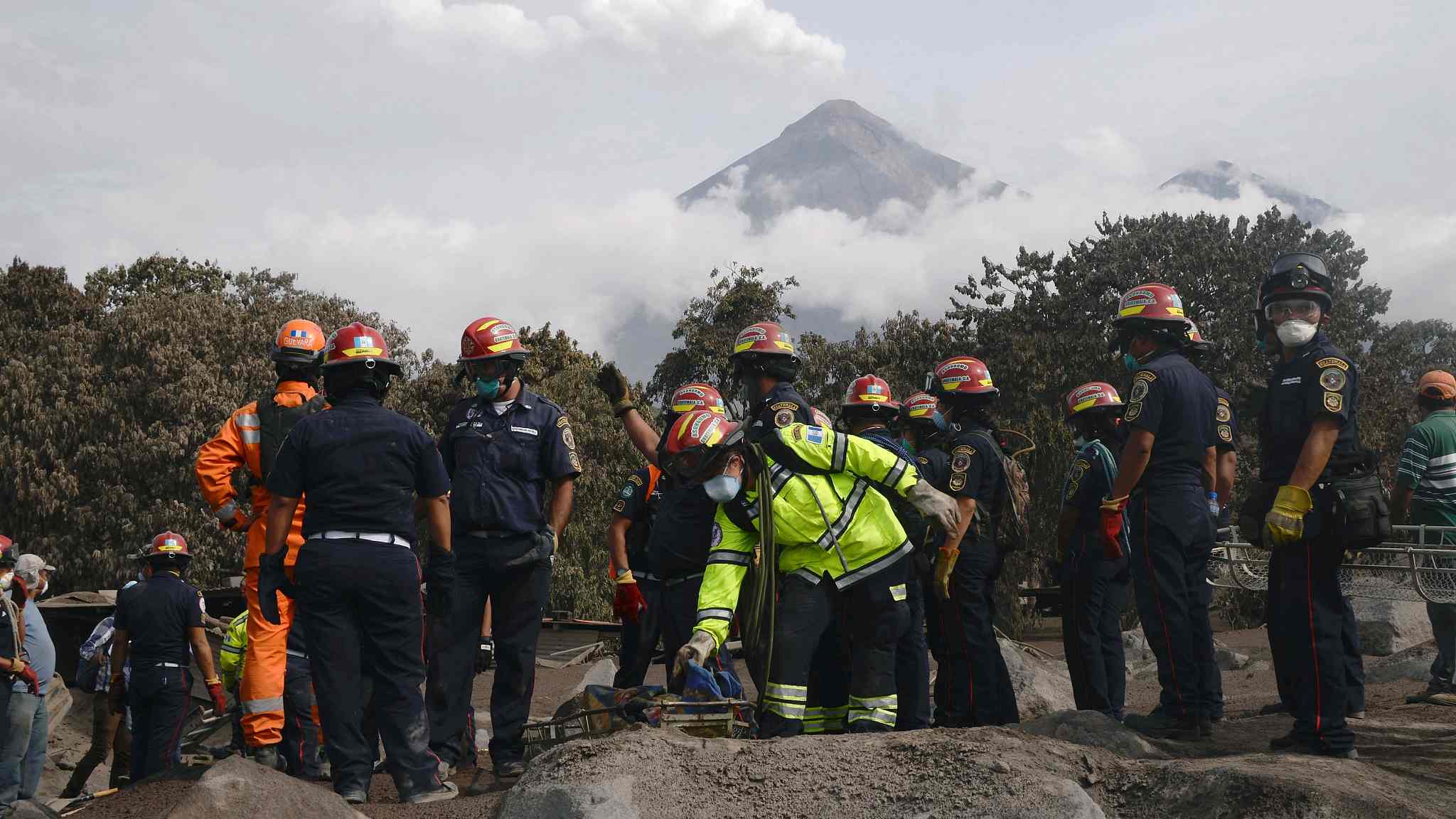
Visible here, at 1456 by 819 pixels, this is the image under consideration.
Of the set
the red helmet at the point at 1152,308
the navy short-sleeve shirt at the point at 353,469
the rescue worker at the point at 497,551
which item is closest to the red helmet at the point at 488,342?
the rescue worker at the point at 497,551

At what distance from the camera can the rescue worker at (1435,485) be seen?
318 inches

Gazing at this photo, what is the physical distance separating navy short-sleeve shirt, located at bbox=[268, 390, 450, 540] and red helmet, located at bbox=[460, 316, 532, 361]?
3.53 ft

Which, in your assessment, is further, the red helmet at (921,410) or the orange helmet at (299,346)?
the red helmet at (921,410)

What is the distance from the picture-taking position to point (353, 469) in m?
5.57

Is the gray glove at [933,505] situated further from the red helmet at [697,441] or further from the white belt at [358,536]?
the white belt at [358,536]

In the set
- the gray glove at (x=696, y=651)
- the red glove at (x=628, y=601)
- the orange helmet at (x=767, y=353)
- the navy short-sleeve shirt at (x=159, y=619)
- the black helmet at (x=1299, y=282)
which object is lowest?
the navy short-sleeve shirt at (x=159, y=619)

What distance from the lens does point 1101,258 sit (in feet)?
114

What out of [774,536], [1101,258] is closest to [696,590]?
[774,536]

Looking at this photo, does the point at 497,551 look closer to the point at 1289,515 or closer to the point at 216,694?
the point at 1289,515

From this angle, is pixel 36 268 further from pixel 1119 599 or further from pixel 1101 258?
pixel 1119 599

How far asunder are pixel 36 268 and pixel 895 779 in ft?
111

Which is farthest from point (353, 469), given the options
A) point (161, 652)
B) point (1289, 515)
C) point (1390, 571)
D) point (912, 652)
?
point (1390, 571)

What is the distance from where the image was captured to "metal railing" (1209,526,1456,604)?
20.0 feet

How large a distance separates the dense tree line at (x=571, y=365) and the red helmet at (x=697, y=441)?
1833 centimetres
